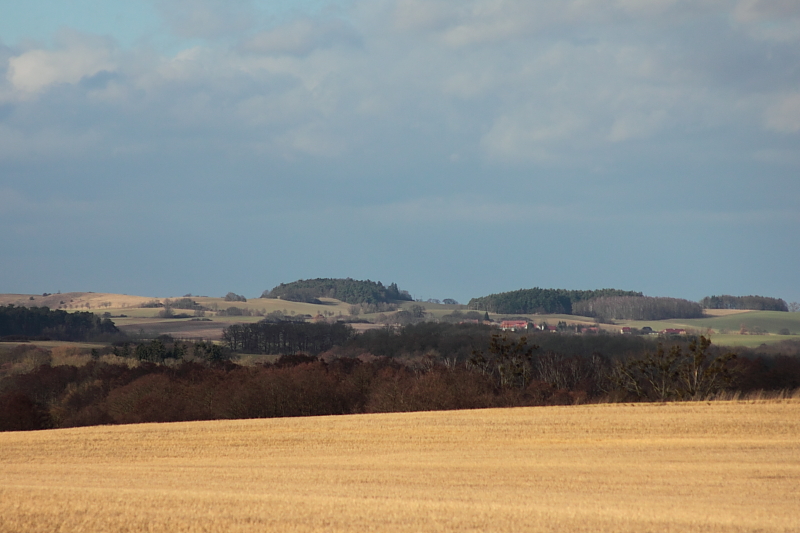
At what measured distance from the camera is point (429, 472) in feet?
65.9

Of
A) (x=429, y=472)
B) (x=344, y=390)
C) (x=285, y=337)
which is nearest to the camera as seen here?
(x=429, y=472)

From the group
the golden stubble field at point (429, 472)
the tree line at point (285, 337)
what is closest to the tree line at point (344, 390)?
the golden stubble field at point (429, 472)

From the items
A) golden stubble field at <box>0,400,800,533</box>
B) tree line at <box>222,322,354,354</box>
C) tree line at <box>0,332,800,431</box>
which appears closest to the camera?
golden stubble field at <box>0,400,800,533</box>

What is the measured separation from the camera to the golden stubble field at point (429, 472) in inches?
479

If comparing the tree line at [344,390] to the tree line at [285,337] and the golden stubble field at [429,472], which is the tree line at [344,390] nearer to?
the golden stubble field at [429,472]

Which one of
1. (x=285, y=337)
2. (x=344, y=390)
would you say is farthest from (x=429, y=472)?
(x=285, y=337)

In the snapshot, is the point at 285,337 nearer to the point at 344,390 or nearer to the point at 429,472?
the point at 344,390

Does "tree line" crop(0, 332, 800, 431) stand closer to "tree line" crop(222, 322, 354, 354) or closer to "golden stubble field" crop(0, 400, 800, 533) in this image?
"golden stubble field" crop(0, 400, 800, 533)

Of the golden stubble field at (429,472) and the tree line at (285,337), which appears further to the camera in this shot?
the tree line at (285,337)

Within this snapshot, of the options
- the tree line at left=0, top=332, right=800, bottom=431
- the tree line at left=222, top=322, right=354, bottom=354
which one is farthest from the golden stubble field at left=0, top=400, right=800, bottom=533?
the tree line at left=222, top=322, right=354, bottom=354

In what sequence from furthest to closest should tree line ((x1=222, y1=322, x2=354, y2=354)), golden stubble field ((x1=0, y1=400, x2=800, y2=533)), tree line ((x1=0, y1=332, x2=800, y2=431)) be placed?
tree line ((x1=222, y1=322, x2=354, y2=354))
tree line ((x1=0, y1=332, x2=800, y2=431))
golden stubble field ((x1=0, y1=400, x2=800, y2=533))

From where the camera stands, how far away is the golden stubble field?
39.9 ft

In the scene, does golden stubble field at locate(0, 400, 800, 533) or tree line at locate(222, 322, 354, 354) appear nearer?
golden stubble field at locate(0, 400, 800, 533)

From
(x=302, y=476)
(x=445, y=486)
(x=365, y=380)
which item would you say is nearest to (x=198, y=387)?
(x=365, y=380)
